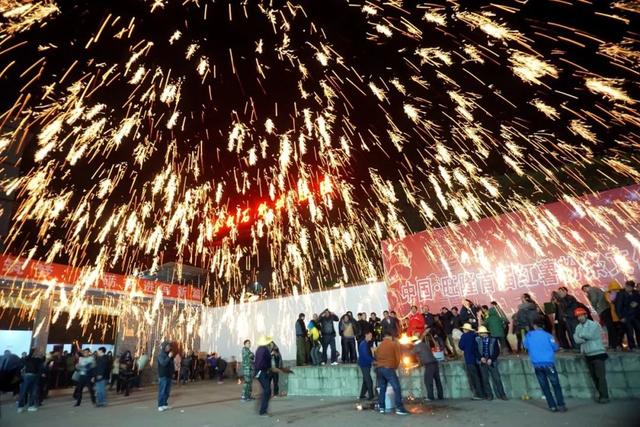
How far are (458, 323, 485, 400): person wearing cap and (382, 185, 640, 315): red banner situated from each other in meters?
5.96

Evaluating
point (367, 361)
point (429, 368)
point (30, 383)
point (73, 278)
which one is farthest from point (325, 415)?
point (73, 278)

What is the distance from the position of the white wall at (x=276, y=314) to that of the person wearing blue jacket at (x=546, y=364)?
383 inches

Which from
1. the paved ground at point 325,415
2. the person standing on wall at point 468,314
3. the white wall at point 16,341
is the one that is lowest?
the paved ground at point 325,415

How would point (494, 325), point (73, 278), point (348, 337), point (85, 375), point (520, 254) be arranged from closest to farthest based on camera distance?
1. point (494, 325)
2. point (85, 375)
3. point (348, 337)
4. point (520, 254)
5. point (73, 278)

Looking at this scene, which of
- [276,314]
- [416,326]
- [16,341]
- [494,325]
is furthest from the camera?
[276,314]

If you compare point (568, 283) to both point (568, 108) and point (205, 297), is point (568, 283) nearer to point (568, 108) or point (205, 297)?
point (568, 108)

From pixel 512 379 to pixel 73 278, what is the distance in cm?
2061

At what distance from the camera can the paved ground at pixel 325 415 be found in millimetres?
6281

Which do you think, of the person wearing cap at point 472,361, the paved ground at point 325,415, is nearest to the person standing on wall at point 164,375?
the paved ground at point 325,415

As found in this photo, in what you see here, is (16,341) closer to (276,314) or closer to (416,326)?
(276,314)

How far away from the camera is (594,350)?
7051 millimetres

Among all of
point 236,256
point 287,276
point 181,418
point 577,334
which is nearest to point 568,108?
point 577,334

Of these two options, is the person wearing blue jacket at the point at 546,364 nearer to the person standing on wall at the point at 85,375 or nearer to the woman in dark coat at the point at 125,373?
the person standing on wall at the point at 85,375

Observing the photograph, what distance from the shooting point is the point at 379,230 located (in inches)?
733
